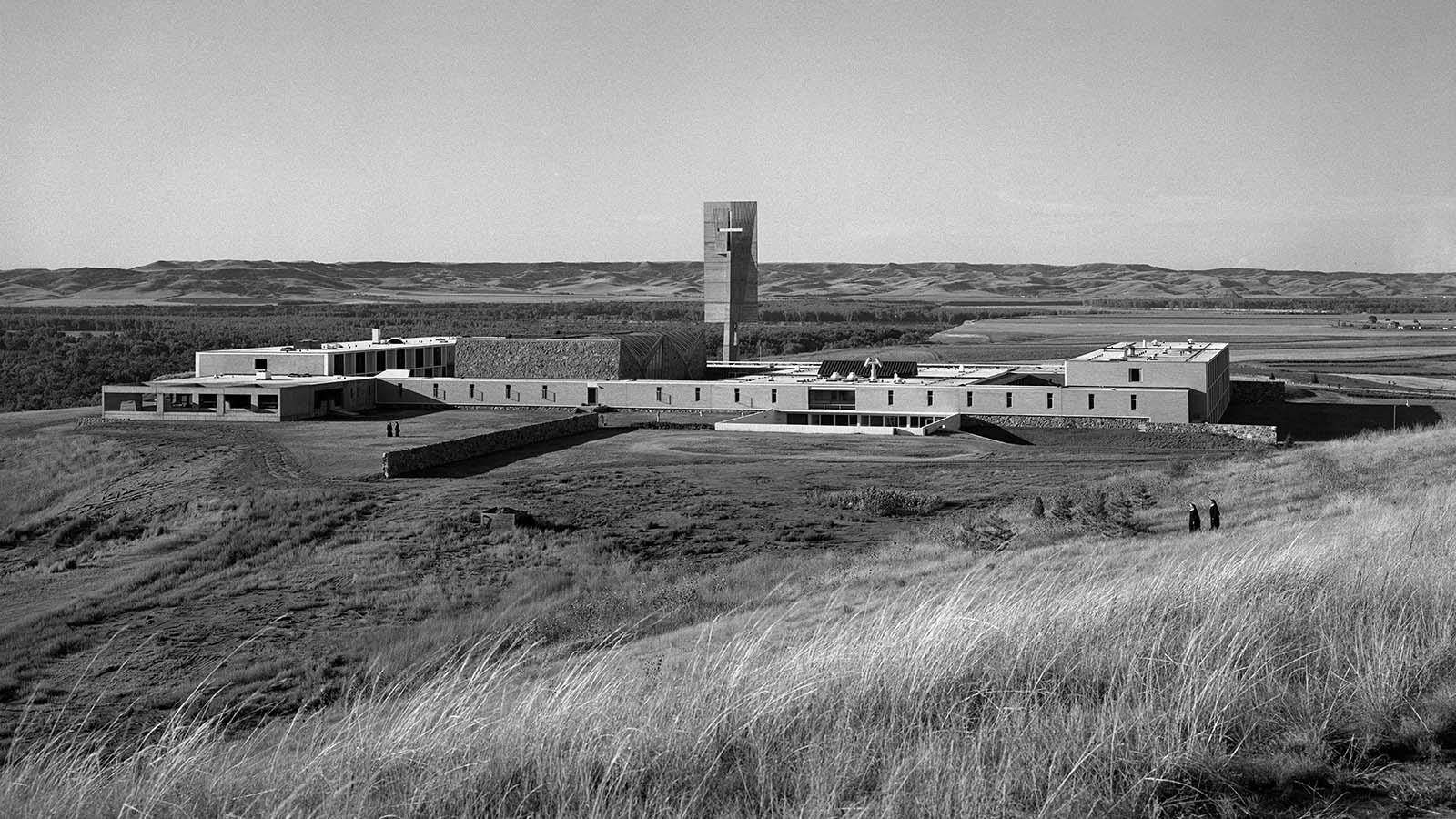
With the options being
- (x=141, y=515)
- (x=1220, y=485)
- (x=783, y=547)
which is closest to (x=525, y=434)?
(x=141, y=515)

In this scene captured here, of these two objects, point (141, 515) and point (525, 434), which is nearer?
point (141, 515)

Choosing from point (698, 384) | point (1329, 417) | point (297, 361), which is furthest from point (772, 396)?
point (1329, 417)

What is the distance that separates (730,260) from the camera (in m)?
61.0

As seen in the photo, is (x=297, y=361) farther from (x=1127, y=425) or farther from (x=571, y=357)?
(x=1127, y=425)

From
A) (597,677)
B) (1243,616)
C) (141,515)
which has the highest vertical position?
(1243,616)

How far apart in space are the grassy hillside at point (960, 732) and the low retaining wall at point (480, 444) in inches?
1138

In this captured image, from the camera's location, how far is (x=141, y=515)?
106 feet

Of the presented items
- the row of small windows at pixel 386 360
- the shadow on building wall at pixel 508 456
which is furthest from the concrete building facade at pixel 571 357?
the shadow on building wall at pixel 508 456

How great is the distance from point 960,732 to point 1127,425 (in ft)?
143

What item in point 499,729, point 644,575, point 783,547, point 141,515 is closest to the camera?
point 499,729

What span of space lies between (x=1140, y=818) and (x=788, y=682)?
5.54ft

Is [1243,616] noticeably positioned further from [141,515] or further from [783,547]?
[141,515]

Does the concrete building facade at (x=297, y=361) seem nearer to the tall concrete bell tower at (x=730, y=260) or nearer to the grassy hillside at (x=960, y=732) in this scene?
the tall concrete bell tower at (x=730, y=260)

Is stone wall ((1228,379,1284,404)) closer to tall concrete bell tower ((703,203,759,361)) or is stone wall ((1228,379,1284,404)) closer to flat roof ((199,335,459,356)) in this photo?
tall concrete bell tower ((703,203,759,361))
